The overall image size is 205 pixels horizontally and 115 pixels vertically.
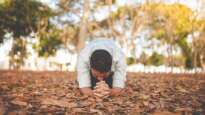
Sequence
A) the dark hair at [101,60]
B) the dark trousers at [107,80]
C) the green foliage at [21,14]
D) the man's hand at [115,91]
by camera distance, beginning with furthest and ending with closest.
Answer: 1. the green foliage at [21,14]
2. the man's hand at [115,91]
3. the dark trousers at [107,80]
4. the dark hair at [101,60]

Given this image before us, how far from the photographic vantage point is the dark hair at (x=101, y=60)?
5438mm

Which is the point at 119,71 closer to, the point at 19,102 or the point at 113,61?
the point at 113,61

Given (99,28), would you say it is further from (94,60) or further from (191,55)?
(94,60)

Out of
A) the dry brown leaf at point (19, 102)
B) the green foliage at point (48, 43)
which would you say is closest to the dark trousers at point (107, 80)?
the dry brown leaf at point (19, 102)

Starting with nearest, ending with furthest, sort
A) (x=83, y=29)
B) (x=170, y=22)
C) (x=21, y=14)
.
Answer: (x=83, y=29), (x=21, y=14), (x=170, y=22)

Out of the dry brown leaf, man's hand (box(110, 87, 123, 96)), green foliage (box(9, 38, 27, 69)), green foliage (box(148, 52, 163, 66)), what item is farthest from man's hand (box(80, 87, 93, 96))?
green foliage (box(148, 52, 163, 66))

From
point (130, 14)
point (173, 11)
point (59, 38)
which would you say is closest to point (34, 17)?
point (59, 38)

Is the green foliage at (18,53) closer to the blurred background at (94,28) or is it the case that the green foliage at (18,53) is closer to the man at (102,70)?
the blurred background at (94,28)

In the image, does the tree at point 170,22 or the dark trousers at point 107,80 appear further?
the tree at point 170,22

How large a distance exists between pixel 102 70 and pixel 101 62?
7.1 inches

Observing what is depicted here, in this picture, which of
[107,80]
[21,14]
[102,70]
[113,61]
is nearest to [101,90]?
[107,80]

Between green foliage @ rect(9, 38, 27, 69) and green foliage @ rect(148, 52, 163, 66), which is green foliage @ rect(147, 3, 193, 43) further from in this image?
green foliage @ rect(9, 38, 27, 69)

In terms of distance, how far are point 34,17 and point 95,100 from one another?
30.7 metres

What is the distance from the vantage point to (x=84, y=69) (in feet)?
20.4
